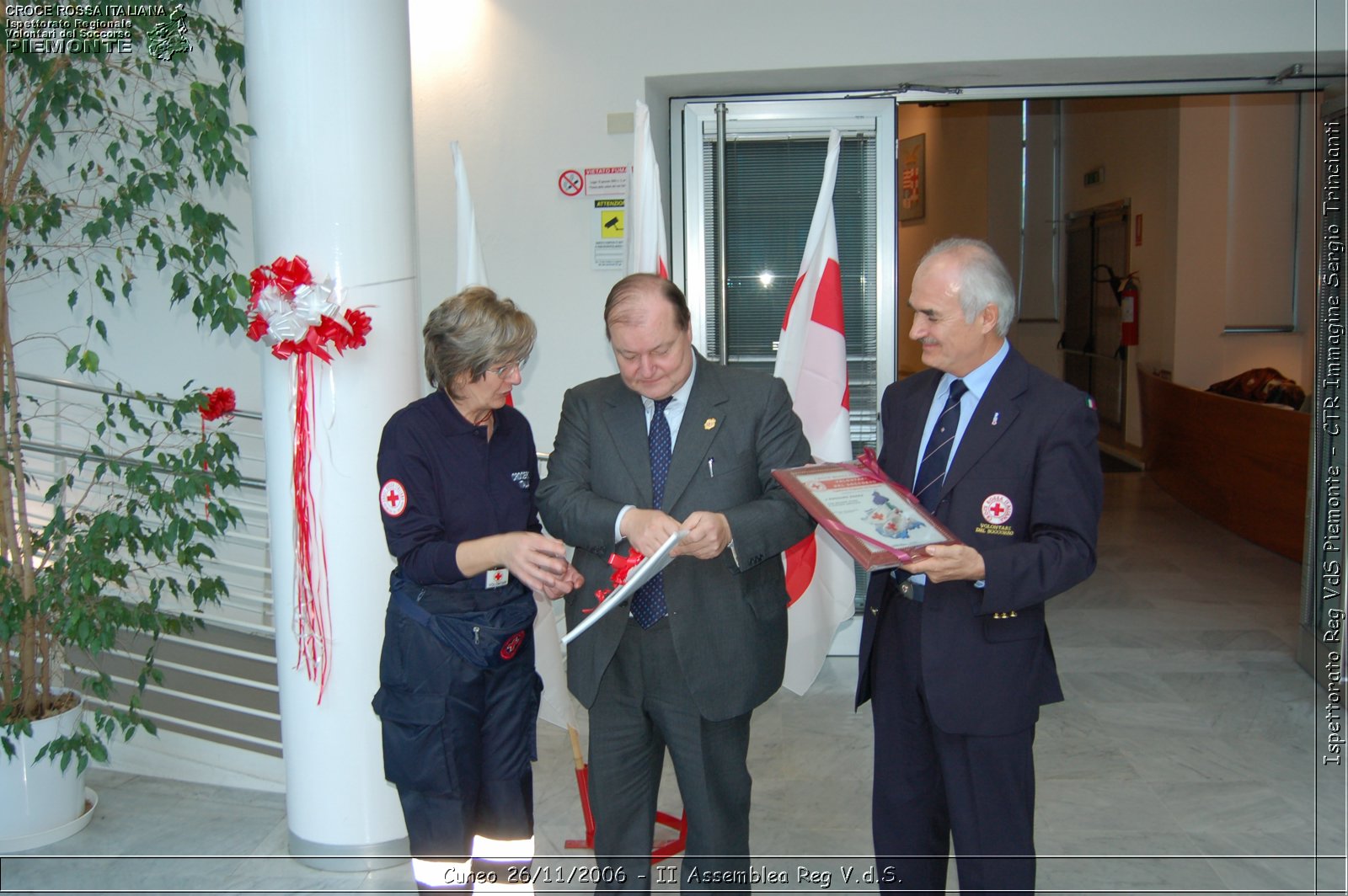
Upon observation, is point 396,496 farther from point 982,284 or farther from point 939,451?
point 982,284

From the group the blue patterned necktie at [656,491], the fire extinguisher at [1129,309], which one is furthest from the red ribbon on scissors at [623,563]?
the fire extinguisher at [1129,309]

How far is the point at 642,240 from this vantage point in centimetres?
378

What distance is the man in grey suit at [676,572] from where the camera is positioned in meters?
2.45

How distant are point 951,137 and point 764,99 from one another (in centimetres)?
866

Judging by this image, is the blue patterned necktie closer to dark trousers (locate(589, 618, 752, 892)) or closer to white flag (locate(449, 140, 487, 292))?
dark trousers (locate(589, 618, 752, 892))

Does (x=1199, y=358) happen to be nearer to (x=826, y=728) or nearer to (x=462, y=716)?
(x=826, y=728)

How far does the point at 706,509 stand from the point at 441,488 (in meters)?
0.61

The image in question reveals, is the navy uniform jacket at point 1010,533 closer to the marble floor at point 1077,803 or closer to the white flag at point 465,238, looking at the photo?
the marble floor at point 1077,803

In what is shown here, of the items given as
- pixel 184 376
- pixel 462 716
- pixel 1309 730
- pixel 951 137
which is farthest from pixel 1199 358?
pixel 462 716

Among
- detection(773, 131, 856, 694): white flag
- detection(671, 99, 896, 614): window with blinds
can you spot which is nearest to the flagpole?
detection(671, 99, 896, 614): window with blinds

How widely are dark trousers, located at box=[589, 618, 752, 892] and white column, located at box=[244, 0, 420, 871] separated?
42.6 inches

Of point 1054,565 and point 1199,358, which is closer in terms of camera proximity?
point 1054,565

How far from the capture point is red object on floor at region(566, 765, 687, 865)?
3.39 metres

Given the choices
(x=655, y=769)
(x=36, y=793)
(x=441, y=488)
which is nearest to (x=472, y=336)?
(x=441, y=488)
